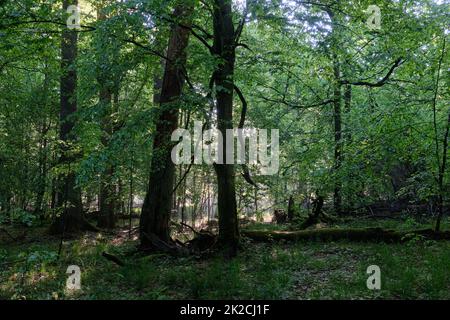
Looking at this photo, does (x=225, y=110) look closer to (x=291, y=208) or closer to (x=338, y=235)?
(x=338, y=235)

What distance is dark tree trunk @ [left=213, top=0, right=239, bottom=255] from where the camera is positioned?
9.16 m

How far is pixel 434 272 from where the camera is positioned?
682cm

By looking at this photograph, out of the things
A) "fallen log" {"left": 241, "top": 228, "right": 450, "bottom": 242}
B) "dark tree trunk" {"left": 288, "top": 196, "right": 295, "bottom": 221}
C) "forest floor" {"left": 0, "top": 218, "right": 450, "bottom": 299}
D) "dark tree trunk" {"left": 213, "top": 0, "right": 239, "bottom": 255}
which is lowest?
"forest floor" {"left": 0, "top": 218, "right": 450, "bottom": 299}

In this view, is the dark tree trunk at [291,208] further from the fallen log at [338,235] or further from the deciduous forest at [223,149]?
the fallen log at [338,235]

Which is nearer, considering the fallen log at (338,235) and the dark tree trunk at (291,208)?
the fallen log at (338,235)

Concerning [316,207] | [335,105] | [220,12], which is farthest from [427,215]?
[220,12]

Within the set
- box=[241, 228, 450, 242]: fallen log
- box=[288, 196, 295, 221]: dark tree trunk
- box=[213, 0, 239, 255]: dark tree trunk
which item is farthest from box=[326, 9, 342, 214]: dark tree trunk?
box=[213, 0, 239, 255]: dark tree trunk

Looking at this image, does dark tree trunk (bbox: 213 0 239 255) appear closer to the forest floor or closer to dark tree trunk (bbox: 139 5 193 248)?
the forest floor

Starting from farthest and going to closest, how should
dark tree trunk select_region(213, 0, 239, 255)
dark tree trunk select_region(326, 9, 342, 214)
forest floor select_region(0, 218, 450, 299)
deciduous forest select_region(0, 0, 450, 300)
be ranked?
dark tree trunk select_region(326, 9, 342, 214) < dark tree trunk select_region(213, 0, 239, 255) < deciduous forest select_region(0, 0, 450, 300) < forest floor select_region(0, 218, 450, 299)

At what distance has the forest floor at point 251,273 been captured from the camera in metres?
6.43

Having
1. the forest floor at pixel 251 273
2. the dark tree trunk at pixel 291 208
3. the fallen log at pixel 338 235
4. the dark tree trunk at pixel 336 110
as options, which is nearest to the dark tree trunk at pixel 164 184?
the forest floor at pixel 251 273

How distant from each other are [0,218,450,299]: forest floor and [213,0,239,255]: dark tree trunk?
0.67 m

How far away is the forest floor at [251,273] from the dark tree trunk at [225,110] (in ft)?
2.20
